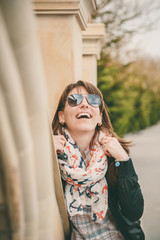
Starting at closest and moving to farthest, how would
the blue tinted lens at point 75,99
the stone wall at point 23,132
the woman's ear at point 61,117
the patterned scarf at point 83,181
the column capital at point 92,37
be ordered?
the stone wall at point 23,132 < the patterned scarf at point 83,181 < the blue tinted lens at point 75,99 < the woman's ear at point 61,117 < the column capital at point 92,37

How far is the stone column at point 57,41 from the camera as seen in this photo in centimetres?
202

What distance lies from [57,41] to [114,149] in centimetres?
88

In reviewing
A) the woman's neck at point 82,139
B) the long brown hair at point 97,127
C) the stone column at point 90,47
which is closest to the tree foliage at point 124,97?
the stone column at point 90,47

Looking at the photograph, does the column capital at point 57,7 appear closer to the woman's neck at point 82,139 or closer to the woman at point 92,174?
the woman at point 92,174

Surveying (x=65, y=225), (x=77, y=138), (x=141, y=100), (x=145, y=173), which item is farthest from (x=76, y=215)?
(x=141, y=100)

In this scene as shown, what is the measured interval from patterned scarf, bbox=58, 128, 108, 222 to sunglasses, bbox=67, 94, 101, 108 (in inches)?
9.2

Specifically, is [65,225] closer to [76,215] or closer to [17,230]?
[76,215]

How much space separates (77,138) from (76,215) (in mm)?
495

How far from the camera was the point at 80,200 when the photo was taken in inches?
70.7

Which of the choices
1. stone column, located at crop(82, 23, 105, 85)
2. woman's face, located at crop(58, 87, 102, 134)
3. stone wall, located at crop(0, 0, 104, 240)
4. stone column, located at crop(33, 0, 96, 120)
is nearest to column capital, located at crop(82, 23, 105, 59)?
stone column, located at crop(82, 23, 105, 85)

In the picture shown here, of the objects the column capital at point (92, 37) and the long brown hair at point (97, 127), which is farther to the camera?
the column capital at point (92, 37)

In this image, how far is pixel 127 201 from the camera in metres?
1.78

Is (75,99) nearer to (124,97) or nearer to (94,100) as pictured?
(94,100)

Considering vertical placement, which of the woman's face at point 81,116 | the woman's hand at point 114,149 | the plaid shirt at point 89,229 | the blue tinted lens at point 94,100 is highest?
the blue tinted lens at point 94,100
